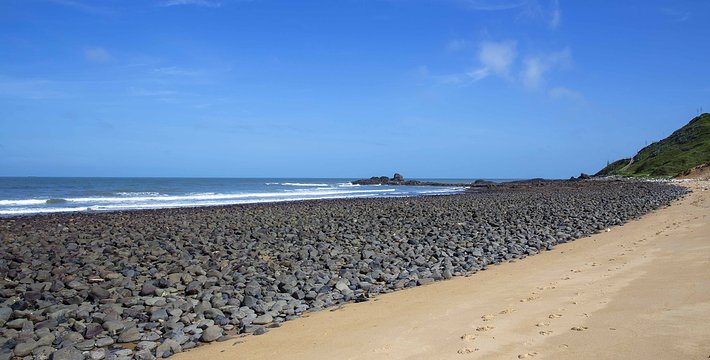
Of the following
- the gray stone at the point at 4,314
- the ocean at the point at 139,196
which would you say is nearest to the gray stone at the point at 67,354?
the gray stone at the point at 4,314

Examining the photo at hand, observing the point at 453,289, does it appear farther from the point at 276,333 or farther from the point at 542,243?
the point at 542,243

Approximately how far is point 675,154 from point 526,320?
282 feet

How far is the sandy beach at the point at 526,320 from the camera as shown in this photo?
4527 mm

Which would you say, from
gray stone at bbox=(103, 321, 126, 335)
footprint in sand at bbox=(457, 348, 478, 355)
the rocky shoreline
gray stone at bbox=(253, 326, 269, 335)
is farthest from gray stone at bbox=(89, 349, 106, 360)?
footprint in sand at bbox=(457, 348, 478, 355)

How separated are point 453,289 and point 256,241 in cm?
692

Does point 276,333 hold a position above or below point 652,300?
below

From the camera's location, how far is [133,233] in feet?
49.6

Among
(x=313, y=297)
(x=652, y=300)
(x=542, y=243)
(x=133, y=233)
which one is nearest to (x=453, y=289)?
(x=313, y=297)

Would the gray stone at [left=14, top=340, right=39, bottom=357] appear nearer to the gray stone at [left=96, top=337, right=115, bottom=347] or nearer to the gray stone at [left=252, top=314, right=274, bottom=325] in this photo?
the gray stone at [left=96, top=337, right=115, bottom=347]

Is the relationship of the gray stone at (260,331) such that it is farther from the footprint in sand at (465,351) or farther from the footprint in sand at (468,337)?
the footprint in sand at (465,351)

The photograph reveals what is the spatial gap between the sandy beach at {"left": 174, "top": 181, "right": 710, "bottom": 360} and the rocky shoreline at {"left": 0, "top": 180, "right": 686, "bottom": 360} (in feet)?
2.15

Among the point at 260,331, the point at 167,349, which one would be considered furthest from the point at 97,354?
the point at 260,331

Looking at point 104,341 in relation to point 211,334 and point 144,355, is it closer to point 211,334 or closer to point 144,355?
point 144,355

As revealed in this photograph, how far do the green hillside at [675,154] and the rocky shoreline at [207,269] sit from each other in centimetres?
5955
